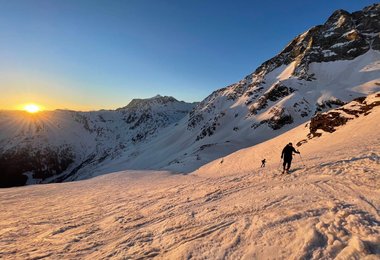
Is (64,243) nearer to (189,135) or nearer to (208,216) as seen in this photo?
(208,216)

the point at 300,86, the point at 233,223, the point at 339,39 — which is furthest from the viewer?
the point at 339,39

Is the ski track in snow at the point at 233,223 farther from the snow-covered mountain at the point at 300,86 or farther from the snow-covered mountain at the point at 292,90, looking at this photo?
the snow-covered mountain at the point at 300,86

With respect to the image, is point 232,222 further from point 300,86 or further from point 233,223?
point 300,86

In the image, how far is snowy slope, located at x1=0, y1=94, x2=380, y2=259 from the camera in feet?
24.3

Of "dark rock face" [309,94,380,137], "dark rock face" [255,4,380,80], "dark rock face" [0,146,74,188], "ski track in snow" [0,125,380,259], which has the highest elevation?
"dark rock face" [255,4,380,80]

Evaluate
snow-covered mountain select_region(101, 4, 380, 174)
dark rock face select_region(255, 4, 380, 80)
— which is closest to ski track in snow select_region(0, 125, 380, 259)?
snow-covered mountain select_region(101, 4, 380, 174)

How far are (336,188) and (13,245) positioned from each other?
1373cm

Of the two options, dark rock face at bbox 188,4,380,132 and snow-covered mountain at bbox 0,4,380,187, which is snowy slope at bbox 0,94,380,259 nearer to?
snow-covered mountain at bbox 0,4,380,187

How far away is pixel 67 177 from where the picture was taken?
163 meters

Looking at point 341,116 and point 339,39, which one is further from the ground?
point 339,39

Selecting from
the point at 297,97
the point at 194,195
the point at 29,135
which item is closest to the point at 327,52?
the point at 297,97

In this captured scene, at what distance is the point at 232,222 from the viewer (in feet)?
31.2

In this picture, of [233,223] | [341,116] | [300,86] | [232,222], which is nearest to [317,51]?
[300,86]

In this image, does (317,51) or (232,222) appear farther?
(317,51)
